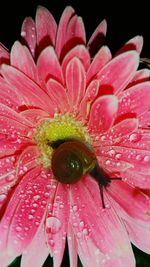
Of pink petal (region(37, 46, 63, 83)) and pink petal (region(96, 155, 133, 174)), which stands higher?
pink petal (region(37, 46, 63, 83))

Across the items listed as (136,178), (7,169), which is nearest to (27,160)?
(7,169)

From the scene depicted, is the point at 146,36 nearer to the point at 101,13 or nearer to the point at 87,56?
the point at 101,13

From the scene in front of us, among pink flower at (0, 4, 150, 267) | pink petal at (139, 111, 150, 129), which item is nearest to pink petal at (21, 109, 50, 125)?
pink flower at (0, 4, 150, 267)

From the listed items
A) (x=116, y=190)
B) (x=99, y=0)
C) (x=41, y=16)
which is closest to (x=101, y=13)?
(x=99, y=0)

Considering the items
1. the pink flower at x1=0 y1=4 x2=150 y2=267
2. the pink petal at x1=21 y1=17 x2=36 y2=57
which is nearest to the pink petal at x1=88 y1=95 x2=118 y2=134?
the pink flower at x1=0 y1=4 x2=150 y2=267

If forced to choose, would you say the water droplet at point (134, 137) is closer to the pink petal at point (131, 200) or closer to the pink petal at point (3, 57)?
the pink petal at point (131, 200)

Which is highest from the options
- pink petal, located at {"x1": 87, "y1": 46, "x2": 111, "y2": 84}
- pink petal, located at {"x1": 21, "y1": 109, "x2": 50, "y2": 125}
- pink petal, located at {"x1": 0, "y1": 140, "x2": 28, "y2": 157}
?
pink petal, located at {"x1": 87, "y1": 46, "x2": 111, "y2": 84}

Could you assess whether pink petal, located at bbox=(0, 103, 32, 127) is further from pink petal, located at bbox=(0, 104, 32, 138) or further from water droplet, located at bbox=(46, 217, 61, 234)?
water droplet, located at bbox=(46, 217, 61, 234)
